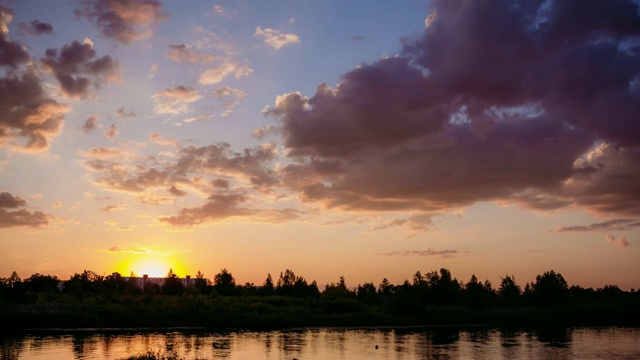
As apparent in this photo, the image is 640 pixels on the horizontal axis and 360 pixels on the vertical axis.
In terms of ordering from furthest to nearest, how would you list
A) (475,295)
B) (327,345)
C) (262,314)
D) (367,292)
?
(367,292) < (475,295) < (262,314) < (327,345)

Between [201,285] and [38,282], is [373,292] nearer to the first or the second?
[201,285]

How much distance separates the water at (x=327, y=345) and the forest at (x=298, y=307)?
12.7 metres

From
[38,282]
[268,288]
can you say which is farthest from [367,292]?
[38,282]

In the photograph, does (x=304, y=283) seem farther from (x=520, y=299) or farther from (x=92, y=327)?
(x=92, y=327)

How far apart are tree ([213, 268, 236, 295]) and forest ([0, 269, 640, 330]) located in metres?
0.35

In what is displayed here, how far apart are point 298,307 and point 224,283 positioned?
51.3 meters

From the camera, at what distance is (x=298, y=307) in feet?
406

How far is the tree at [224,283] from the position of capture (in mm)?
161250

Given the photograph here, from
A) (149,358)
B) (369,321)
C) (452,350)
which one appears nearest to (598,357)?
(452,350)

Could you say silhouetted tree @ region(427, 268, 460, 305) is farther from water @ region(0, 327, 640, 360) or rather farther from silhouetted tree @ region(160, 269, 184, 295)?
silhouetted tree @ region(160, 269, 184, 295)

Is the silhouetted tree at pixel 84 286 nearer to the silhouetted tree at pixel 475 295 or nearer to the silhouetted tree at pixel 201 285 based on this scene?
the silhouetted tree at pixel 201 285

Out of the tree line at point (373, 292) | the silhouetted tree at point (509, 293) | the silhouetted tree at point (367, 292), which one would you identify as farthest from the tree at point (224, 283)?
the silhouetted tree at point (509, 293)

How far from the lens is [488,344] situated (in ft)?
247

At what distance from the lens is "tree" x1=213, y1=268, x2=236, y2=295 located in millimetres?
161250
